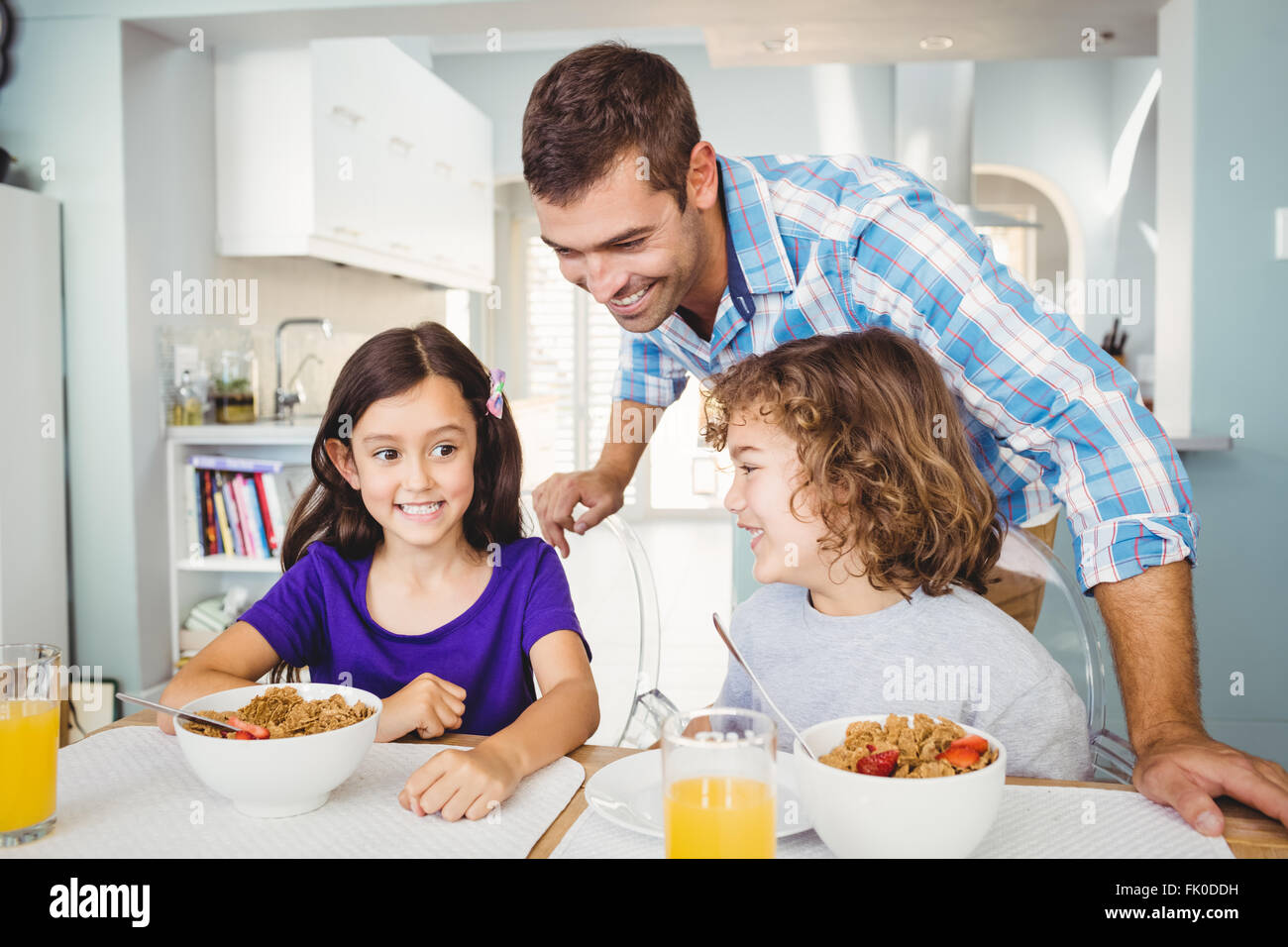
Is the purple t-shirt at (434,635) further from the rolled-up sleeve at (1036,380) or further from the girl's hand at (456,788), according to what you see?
the rolled-up sleeve at (1036,380)

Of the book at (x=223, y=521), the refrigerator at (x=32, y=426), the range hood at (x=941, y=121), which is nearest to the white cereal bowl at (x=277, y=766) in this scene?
the refrigerator at (x=32, y=426)

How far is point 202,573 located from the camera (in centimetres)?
335

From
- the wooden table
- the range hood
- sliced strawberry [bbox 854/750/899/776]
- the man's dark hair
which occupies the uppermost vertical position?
the range hood

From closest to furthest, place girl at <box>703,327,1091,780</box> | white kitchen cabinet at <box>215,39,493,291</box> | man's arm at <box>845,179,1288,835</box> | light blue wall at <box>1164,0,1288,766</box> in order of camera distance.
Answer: man's arm at <box>845,179,1288,835</box> → girl at <box>703,327,1091,780</box> → light blue wall at <box>1164,0,1288,766</box> → white kitchen cabinet at <box>215,39,493,291</box>

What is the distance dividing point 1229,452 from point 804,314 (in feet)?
5.92

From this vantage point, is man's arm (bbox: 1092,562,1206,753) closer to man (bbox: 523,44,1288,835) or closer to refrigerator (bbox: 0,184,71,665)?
man (bbox: 523,44,1288,835)

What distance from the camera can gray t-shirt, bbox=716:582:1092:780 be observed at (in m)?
1.04

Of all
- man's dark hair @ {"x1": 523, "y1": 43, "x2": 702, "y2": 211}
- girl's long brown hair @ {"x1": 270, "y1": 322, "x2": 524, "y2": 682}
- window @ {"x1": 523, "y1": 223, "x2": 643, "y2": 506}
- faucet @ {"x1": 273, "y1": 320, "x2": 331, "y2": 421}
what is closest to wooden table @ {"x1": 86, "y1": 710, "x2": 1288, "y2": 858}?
girl's long brown hair @ {"x1": 270, "y1": 322, "x2": 524, "y2": 682}

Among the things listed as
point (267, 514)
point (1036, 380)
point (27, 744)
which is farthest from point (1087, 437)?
point (267, 514)

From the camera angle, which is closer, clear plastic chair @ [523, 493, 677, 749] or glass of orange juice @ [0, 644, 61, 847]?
glass of orange juice @ [0, 644, 61, 847]

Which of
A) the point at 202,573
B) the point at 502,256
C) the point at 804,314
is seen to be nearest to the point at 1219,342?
the point at 804,314

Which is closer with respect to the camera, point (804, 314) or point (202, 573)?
point (804, 314)

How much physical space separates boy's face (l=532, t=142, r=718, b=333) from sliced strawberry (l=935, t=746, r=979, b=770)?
0.78 m
